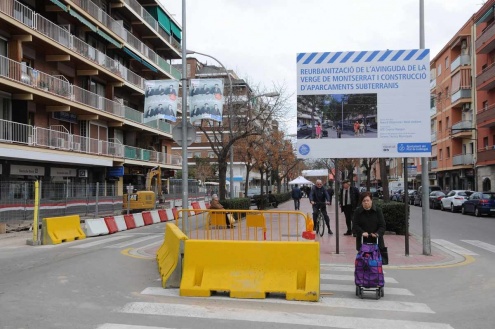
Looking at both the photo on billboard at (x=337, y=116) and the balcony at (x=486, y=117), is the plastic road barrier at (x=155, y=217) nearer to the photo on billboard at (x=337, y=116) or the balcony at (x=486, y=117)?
the photo on billboard at (x=337, y=116)

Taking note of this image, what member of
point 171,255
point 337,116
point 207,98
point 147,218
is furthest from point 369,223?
point 147,218

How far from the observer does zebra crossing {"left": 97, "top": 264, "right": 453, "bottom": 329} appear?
572 cm

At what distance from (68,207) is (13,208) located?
3.29m

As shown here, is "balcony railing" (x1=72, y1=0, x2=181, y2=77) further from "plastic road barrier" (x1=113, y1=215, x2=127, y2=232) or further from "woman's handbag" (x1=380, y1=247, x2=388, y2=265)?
"woman's handbag" (x1=380, y1=247, x2=388, y2=265)

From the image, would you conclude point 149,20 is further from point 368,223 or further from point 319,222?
point 368,223

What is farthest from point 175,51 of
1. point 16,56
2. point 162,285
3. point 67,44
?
point 162,285

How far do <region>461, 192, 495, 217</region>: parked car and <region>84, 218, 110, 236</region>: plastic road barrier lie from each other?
20150 millimetres

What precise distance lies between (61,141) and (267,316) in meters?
22.9

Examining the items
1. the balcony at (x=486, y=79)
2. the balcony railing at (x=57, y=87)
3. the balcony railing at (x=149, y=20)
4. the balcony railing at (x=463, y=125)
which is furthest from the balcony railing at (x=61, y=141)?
the balcony railing at (x=463, y=125)

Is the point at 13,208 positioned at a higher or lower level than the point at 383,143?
lower

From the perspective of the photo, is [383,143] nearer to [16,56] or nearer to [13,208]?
[13,208]

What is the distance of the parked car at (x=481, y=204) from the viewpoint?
26250mm

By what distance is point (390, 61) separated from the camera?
1076cm

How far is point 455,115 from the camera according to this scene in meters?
49.6
